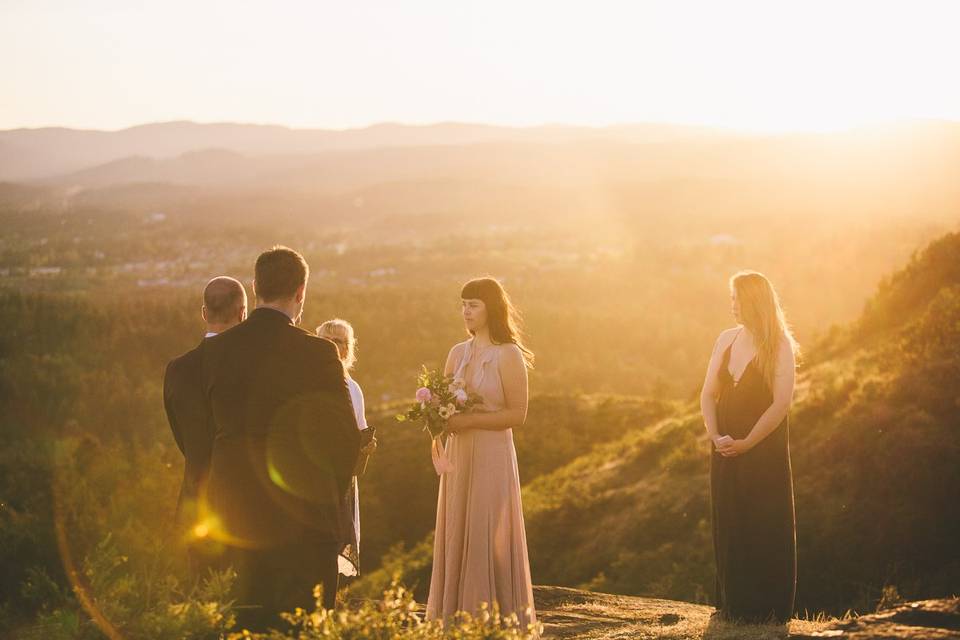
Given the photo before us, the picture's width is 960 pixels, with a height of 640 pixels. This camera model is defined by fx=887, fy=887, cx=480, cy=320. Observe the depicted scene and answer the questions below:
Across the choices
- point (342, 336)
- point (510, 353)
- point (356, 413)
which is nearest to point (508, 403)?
point (510, 353)

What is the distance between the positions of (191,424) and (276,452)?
1.74 feet

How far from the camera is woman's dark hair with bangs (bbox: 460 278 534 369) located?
232 inches

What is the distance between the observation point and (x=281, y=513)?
12.7 feet

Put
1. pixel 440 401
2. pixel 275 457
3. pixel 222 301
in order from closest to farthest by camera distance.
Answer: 1. pixel 275 457
2. pixel 222 301
3. pixel 440 401

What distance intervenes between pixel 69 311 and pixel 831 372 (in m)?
52.1

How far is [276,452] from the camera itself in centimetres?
388

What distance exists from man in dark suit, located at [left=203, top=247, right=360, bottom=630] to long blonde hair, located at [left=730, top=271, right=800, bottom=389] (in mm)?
3042

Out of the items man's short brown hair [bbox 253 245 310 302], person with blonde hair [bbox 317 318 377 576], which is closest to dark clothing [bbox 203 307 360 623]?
man's short brown hair [bbox 253 245 310 302]

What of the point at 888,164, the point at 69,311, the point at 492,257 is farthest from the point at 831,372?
the point at 888,164

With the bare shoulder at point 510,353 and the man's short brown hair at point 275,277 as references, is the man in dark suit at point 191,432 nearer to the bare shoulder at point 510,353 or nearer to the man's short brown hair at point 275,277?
the man's short brown hair at point 275,277

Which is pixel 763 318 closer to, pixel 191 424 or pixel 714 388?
pixel 714 388

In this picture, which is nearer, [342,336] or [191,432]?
[191,432]

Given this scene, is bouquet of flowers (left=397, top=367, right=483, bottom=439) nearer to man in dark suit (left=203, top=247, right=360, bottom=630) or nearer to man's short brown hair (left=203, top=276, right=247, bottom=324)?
man's short brown hair (left=203, top=276, right=247, bottom=324)

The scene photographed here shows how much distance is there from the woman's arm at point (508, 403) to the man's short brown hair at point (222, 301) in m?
1.64
